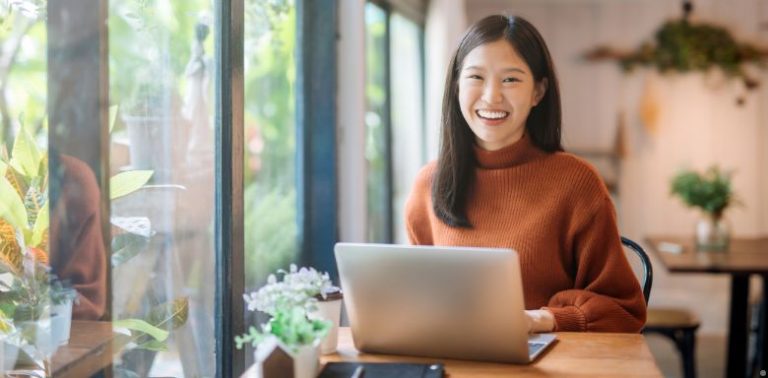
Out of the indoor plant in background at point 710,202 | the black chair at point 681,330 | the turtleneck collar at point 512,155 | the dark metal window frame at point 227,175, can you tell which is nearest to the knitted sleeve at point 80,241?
the dark metal window frame at point 227,175

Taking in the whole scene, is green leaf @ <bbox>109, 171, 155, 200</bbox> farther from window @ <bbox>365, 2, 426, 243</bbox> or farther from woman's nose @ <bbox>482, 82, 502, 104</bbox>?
window @ <bbox>365, 2, 426, 243</bbox>

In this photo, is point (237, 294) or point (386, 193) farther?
point (386, 193)

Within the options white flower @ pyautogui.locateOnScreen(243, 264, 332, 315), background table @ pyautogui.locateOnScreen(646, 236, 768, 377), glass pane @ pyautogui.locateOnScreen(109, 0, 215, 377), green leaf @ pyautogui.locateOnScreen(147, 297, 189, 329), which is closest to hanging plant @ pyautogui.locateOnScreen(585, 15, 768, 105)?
background table @ pyautogui.locateOnScreen(646, 236, 768, 377)

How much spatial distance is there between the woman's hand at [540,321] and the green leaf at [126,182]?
0.73 m

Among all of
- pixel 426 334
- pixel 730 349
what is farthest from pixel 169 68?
pixel 730 349

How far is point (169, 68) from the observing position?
71.3 inches

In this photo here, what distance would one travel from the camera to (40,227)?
4.53ft

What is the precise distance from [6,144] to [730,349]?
332 centimetres

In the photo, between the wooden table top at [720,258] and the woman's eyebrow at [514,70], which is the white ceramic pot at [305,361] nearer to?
the woman's eyebrow at [514,70]

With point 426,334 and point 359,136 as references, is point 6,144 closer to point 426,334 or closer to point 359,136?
point 426,334

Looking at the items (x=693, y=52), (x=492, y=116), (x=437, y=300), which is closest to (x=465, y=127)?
(x=492, y=116)

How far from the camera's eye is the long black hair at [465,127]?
6.16 ft

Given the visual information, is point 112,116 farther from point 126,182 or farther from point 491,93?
point 491,93

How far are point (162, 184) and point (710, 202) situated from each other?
3108 mm
